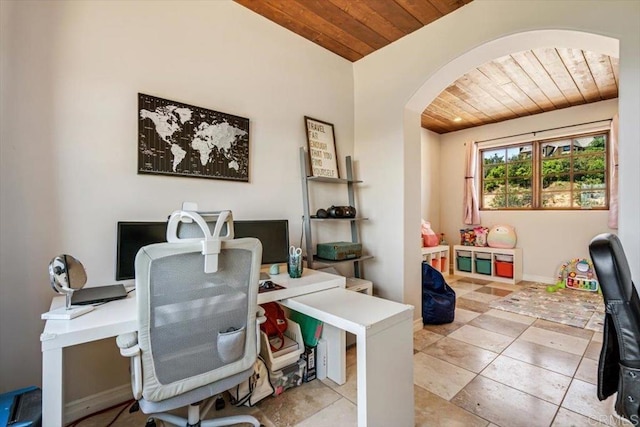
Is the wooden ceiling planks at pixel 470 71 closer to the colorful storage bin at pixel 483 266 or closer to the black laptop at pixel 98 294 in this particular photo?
the black laptop at pixel 98 294

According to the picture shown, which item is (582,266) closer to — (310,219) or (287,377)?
(310,219)

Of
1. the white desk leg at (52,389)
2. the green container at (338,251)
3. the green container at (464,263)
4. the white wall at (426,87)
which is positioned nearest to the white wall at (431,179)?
the green container at (464,263)

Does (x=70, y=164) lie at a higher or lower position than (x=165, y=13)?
lower

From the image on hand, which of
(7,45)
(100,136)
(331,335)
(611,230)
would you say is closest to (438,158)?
(611,230)

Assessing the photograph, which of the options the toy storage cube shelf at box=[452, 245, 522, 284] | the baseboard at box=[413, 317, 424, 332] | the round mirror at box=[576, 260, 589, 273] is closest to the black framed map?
the baseboard at box=[413, 317, 424, 332]

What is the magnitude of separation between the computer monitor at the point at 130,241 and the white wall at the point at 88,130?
0.18m

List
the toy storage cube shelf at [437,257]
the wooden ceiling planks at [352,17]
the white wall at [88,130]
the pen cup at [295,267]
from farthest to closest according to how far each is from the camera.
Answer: the toy storage cube shelf at [437,257] < the wooden ceiling planks at [352,17] < the pen cup at [295,267] < the white wall at [88,130]

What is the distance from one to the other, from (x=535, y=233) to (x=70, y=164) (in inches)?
216

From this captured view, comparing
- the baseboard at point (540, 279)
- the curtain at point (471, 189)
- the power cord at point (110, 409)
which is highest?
the curtain at point (471, 189)

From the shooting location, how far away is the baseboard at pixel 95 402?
1558 millimetres

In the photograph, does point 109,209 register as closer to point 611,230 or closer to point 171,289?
point 171,289

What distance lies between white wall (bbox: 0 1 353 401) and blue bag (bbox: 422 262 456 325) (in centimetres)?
194

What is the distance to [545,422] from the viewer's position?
4.95 feet

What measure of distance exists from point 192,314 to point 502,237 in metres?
4.77
